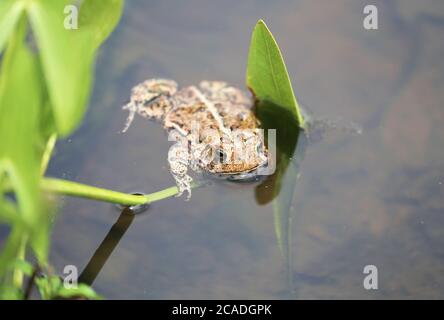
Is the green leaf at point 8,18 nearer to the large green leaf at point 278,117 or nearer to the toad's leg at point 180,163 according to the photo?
the large green leaf at point 278,117

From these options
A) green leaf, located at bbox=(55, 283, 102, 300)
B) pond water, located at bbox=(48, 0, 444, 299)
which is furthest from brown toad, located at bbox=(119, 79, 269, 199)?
green leaf, located at bbox=(55, 283, 102, 300)

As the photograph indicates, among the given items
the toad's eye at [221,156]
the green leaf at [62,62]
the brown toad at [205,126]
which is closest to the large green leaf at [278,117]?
the brown toad at [205,126]

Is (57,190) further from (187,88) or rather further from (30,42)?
(30,42)

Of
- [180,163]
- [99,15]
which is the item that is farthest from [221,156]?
[99,15]

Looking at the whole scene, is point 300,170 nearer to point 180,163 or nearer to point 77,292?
point 180,163

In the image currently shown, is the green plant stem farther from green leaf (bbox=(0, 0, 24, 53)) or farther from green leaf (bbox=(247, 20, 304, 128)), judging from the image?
green leaf (bbox=(247, 20, 304, 128))
